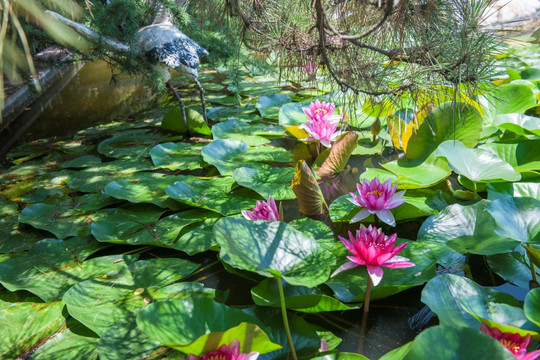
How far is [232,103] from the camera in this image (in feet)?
9.23

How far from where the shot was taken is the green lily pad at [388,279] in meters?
0.98

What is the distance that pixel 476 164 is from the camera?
1.29m

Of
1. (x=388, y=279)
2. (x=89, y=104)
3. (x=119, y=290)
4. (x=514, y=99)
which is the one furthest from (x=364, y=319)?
(x=89, y=104)

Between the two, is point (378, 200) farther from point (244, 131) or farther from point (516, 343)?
point (244, 131)

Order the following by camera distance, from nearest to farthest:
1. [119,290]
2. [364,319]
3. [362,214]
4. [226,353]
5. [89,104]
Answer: [226,353], [364,319], [119,290], [362,214], [89,104]

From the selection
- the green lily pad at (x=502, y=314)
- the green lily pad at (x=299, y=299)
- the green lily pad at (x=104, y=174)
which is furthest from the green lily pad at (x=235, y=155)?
the green lily pad at (x=502, y=314)

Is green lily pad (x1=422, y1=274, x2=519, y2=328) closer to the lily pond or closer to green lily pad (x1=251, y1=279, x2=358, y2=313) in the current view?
the lily pond

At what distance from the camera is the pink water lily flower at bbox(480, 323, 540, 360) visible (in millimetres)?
675

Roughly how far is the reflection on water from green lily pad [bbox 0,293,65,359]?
5.05 feet

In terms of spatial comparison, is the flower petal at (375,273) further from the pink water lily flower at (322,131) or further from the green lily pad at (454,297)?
the pink water lily flower at (322,131)

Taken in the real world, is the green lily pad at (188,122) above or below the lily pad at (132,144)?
above

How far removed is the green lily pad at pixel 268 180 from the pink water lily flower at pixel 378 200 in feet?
1.08

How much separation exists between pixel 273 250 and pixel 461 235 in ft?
1.77

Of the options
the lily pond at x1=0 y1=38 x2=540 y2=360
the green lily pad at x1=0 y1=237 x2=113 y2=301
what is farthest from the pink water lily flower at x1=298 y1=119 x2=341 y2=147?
the green lily pad at x1=0 y1=237 x2=113 y2=301
